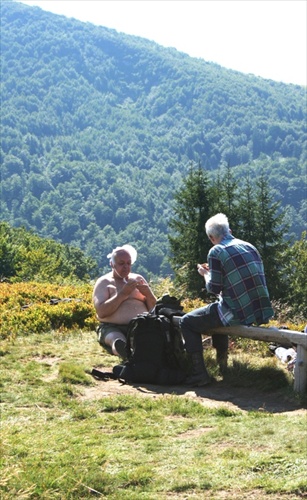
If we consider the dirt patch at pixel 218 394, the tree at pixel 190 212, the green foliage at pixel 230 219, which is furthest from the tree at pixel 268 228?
the dirt patch at pixel 218 394

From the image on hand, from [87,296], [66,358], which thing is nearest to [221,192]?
[87,296]

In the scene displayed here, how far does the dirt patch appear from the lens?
5.84 metres

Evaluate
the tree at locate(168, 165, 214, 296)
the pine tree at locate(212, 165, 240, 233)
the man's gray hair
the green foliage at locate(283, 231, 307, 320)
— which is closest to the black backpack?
the man's gray hair

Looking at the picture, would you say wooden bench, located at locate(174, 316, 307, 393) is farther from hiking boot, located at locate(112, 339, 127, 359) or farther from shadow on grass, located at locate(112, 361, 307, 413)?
hiking boot, located at locate(112, 339, 127, 359)

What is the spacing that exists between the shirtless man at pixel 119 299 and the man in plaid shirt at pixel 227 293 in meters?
1.15

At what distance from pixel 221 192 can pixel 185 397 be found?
125ft

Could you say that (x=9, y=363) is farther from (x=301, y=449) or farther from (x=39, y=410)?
(x=301, y=449)

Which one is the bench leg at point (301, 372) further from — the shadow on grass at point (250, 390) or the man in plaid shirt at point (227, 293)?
the man in plaid shirt at point (227, 293)

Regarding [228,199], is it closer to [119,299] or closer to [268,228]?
[268,228]

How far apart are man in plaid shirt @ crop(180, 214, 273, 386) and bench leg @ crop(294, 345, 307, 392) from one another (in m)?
0.52

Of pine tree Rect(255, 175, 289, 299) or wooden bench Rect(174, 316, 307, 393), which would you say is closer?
wooden bench Rect(174, 316, 307, 393)

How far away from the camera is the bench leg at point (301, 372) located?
20.0 ft

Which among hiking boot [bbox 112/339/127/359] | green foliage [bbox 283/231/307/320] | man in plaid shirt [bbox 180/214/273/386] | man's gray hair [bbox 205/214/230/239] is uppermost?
man's gray hair [bbox 205/214/230/239]

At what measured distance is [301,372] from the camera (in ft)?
20.0
